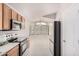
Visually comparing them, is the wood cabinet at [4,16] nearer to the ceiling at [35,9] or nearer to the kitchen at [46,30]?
the kitchen at [46,30]

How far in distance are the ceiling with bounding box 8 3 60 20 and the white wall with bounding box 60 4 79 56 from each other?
0.47 feet

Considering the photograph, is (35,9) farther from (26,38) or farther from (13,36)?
(13,36)

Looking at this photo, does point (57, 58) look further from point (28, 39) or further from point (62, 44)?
point (28, 39)

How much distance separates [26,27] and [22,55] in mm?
405

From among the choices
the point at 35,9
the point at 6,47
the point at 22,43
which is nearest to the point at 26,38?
the point at 22,43

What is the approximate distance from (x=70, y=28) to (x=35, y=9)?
56cm

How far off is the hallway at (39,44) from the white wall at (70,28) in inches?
9.6

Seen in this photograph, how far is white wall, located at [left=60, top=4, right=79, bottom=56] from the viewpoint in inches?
62.1

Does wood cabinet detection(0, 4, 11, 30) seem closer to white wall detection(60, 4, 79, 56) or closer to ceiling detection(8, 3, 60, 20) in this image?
ceiling detection(8, 3, 60, 20)

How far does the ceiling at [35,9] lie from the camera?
63.7 inches

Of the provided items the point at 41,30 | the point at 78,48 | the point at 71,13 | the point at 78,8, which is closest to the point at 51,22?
the point at 41,30

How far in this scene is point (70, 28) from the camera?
5.38 ft

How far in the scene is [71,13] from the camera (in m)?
1.63

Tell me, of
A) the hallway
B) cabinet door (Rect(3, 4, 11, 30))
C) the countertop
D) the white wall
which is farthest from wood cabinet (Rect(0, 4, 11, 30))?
the white wall
